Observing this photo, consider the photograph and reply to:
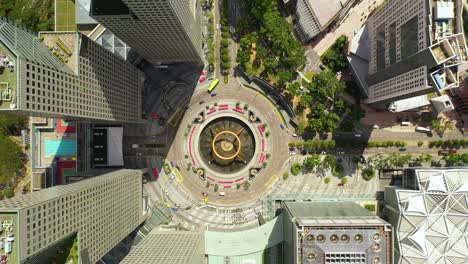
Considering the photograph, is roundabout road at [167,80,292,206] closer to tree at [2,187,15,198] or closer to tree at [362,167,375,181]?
tree at [362,167,375,181]

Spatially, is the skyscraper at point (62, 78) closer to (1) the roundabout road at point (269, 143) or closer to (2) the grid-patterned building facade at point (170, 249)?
(1) the roundabout road at point (269, 143)

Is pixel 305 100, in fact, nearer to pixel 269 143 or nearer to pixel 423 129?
pixel 269 143

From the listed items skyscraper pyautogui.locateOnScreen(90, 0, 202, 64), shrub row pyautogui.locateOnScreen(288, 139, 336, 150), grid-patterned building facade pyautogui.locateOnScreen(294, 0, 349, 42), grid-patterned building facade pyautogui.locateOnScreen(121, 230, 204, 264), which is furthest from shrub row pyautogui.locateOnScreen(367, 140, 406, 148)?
skyscraper pyautogui.locateOnScreen(90, 0, 202, 64)

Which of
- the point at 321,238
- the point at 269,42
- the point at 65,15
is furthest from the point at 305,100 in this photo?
the point at 65,15

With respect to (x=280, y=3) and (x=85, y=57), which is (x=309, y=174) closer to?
(x=280, y=3)

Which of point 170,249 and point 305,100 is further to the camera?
point 305,100

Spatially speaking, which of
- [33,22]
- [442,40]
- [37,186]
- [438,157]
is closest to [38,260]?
[37,186]

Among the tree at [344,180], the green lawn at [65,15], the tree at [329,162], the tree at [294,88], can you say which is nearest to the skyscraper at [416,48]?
the tree at [294,88]
